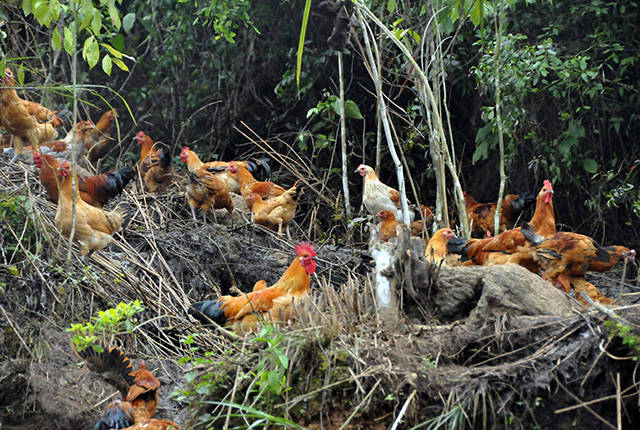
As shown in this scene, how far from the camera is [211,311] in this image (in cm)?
577

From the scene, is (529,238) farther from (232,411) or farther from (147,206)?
(147,206)

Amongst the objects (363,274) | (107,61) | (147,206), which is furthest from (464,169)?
(107,61)

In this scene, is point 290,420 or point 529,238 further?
point 529,238

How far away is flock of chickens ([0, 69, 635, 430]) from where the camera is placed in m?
5.38

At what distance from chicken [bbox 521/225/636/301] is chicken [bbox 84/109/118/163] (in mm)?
5720

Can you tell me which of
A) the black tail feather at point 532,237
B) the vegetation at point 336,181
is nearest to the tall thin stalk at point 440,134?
the vegetation at point 336,181

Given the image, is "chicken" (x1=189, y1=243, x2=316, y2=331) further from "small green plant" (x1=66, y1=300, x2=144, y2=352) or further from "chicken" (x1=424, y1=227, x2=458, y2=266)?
"chicken" (x1=424, y1=227, x2=458, y2=266)

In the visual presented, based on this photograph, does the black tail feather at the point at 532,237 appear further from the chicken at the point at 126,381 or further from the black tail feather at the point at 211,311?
the chicken at the point at 126,381

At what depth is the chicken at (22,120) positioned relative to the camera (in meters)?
8.16

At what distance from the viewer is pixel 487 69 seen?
25.0ft

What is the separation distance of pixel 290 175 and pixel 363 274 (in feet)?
9.72

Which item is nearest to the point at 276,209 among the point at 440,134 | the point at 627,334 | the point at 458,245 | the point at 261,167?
the point at 261,167

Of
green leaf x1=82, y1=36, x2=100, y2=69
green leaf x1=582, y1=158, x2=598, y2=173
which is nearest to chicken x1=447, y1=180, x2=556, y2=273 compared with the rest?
green leaf x1=582, y1=158, x2=598, y2=173

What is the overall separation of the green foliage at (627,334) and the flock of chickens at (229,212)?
2214 mm
